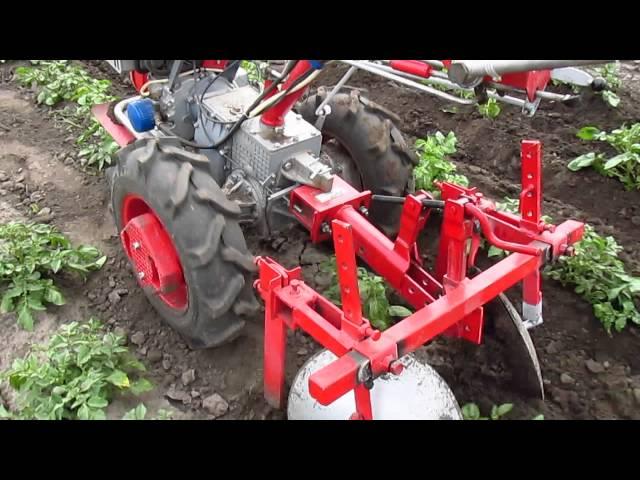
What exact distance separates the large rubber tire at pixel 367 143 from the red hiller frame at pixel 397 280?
0.48 metres

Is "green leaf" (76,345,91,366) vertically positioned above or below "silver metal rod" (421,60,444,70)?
below

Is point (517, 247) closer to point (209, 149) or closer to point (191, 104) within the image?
point (209, 149)

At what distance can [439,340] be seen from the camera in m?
3.38

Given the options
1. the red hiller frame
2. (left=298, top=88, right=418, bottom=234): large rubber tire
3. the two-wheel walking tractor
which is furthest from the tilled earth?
(left=298, top=88, right=418, bottom=234): large rubber tire

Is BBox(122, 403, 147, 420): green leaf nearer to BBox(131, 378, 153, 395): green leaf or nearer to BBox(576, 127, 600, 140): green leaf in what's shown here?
BBox(131, 378, 153, 395): green leaf

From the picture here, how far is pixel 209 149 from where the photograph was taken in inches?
141

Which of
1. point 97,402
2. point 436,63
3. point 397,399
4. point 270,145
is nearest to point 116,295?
point 97,402

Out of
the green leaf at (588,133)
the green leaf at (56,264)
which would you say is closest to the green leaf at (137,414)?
the green leaf at (56,264)

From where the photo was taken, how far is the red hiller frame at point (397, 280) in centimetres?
235

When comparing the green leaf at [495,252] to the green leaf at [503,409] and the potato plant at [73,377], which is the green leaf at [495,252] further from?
the potato plant at [73,377]

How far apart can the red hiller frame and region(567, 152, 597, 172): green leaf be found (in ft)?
6.08

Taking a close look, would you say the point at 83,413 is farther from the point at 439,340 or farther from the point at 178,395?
the point at 439,340

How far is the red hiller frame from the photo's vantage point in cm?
235

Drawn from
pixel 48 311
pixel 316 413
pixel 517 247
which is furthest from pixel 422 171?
pixel 48 311
